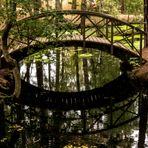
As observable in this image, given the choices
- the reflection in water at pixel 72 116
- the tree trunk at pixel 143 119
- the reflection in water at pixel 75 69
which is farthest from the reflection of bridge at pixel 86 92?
the reflection in water at pixel 75 69

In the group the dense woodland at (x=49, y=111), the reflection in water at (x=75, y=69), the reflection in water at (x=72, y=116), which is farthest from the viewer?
the reflection in water at (x=75, y=69)

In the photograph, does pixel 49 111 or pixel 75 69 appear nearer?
pixel 49 111

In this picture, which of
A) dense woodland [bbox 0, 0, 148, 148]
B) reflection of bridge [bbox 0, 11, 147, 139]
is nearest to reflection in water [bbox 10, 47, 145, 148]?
dense woodland [bbox 0, 0, 148, 148]

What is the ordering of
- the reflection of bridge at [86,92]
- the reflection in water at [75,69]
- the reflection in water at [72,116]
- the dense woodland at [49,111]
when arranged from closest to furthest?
the dense woodland at [49,111], the reflection in water at [72,116], the reflection of bridge at [86,92], the reflection in water at [75,69]

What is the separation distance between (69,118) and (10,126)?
95.7 inches

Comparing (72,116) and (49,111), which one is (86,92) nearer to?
(49,111)

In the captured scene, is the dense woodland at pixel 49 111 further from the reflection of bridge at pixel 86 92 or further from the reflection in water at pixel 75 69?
the reflection of bridge at pixel 86 92

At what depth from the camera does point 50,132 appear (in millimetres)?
11836

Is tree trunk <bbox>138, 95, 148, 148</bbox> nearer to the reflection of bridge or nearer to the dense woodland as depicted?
the dense woodland

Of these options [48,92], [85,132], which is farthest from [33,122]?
[48,92]

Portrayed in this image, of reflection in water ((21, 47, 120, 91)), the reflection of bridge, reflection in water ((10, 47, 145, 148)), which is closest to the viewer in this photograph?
reflection in water ((10, 47, 145, 148))

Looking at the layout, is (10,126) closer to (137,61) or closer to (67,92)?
(67,92)

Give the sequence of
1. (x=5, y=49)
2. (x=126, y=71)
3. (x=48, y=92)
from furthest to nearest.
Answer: (x=126, y=71)
(x=48, y=92)
(x=5, y=49)

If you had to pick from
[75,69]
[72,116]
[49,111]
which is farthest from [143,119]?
[75,69]
